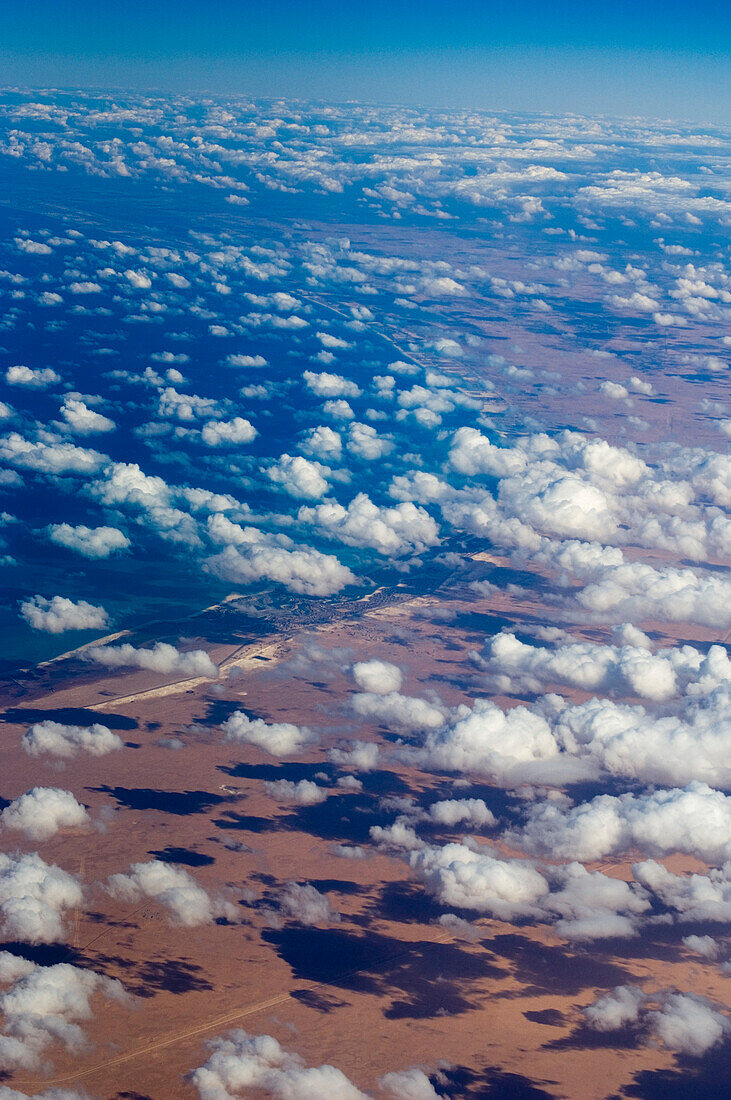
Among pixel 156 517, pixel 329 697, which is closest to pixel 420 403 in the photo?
pixel 156 517

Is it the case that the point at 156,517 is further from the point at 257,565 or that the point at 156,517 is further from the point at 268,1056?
the point at 268,1056

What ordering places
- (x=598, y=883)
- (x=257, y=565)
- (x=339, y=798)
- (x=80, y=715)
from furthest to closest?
(x=257, y=565) < (x=80, y=715) < (x=339, y=798) < (x=598, y=883)

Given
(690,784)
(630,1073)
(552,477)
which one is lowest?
(630,1073)

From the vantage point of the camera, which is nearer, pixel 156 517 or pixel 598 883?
pixel 598 883

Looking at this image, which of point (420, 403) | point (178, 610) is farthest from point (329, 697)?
point (420, 403)

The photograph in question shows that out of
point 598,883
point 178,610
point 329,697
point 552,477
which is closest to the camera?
point 598,883

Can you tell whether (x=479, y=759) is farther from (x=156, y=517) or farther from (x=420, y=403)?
(x=420, y=403)

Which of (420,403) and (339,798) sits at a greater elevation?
(420,403)

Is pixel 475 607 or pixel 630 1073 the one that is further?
pixel 475 607

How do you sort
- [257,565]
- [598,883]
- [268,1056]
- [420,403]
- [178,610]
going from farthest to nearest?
[420,403] < [257,565] < [178,610] < [598,883] < [268,1056]
